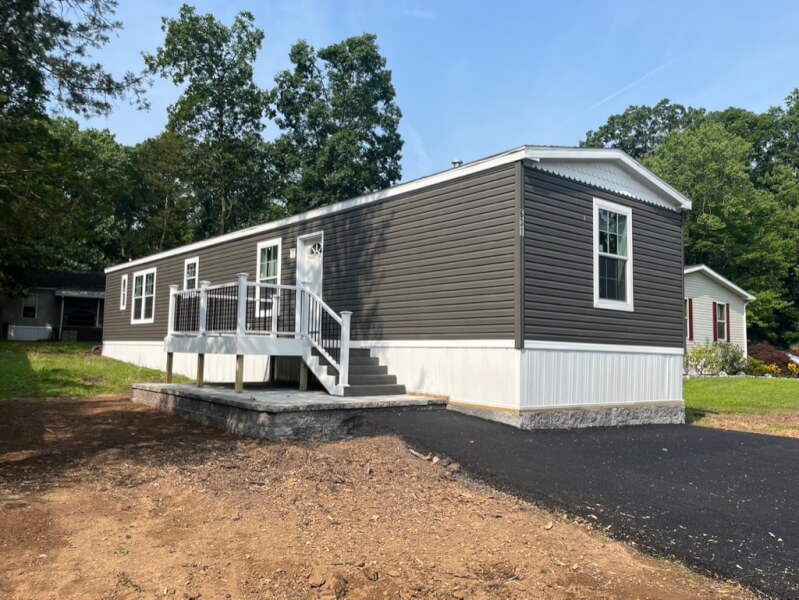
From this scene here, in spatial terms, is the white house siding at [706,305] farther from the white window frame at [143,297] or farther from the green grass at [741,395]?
the white window frame at [143,297]

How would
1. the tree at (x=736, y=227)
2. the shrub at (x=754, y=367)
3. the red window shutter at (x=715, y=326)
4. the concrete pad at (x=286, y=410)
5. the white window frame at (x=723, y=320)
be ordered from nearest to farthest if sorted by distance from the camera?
the concrete pad at (x=286, y=410) < the shrub at (x=754, y=367) < the red window shutter at (x=715, y=326) < the white window frame at (x=723, y=320) < the tree at (x=736, y=227)

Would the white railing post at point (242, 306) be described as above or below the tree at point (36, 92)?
below

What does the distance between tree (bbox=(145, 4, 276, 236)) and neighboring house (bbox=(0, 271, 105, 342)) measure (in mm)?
7343

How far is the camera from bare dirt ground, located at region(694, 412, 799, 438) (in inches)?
371

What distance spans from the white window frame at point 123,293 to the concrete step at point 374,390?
42.4 feet

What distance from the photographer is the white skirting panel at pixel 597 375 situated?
314 inches

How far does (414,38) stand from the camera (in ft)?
42.3

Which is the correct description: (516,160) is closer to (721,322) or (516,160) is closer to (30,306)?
(721,322)

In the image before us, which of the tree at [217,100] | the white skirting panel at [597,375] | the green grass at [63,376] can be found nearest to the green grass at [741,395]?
the white skirting panel at [597,375]

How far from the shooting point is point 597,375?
352 inches

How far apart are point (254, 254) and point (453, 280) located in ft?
19.1

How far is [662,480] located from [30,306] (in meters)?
29.8

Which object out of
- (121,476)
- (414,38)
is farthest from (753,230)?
(121,476)

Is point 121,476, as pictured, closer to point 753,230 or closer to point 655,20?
point 655,20
